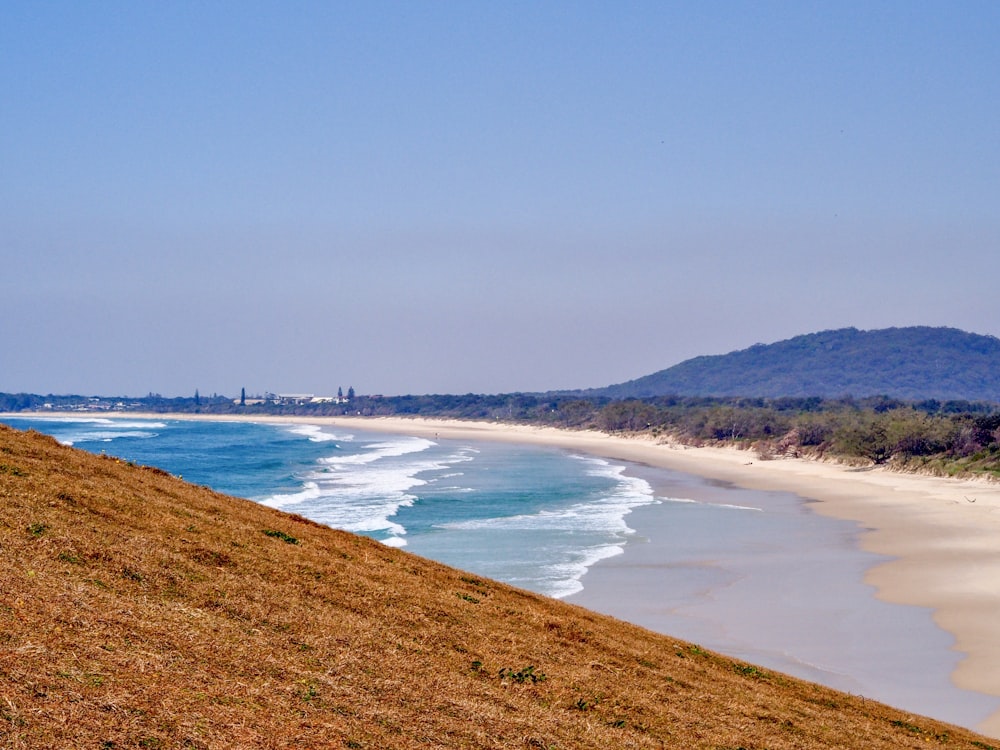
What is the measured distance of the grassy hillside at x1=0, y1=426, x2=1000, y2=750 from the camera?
683 centimetres

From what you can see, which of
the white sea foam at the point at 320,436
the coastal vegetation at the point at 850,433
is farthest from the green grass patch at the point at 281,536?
the white sea foam at the point at 320,436

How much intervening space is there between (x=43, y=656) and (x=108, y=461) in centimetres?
834

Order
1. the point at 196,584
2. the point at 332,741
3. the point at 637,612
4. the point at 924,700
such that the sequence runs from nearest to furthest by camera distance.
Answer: the point at 332,741 < the point at 196,584 < the point at 924,700 < the point at 637,612

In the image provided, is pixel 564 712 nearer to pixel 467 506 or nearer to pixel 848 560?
pixel 848 560

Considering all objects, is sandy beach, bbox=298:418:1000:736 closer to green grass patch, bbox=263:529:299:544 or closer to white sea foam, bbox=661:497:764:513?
white sea foam, bbox=661:497:764:513

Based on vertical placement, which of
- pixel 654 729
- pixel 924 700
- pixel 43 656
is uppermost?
pixel 43 656

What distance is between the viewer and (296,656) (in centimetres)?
834

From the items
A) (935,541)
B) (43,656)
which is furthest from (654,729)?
(935,541)

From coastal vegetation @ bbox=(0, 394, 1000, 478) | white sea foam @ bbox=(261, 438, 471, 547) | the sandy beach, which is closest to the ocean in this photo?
white sea foam @ bbox=(261, 438, 471, 547)

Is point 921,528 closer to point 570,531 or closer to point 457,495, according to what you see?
point 570,531

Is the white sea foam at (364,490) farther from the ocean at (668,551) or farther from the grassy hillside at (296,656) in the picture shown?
the grassy hillside at (296,656)

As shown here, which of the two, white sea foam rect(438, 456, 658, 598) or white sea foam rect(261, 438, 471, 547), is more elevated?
white sea foam rect(261, 438, 471, 547)

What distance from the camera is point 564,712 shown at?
8750 mm

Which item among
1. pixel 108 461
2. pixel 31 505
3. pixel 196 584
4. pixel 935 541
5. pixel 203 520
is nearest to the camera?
pixel 196 584
